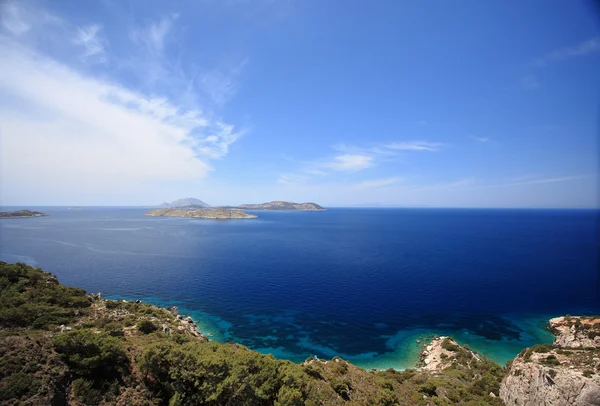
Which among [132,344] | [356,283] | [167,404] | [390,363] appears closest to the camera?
[167,404]

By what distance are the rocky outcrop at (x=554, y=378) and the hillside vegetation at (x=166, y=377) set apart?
269 cm

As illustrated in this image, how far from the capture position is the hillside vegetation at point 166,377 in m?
19.2

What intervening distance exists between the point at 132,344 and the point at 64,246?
381 ft

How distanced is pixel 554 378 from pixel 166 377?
34484 mm

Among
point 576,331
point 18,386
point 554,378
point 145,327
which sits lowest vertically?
point 576,331

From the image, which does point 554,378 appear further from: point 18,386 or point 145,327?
point 145,327

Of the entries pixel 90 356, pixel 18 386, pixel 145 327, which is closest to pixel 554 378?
pixel 90 356

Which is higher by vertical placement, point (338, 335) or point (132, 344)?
point (132, 344)

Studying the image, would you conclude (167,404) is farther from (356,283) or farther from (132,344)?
(356,283)

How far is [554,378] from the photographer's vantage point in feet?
72.7

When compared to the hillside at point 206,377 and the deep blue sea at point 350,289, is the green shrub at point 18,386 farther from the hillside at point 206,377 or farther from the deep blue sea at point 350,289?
the deep blue sea at point 350,289

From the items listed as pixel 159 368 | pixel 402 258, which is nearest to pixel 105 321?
pixel 159 368

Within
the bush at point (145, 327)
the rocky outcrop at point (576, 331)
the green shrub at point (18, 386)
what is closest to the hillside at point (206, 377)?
the green shrub at point (18, 386)

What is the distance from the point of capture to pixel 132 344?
88.1 ft
